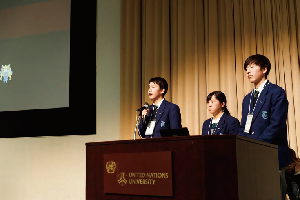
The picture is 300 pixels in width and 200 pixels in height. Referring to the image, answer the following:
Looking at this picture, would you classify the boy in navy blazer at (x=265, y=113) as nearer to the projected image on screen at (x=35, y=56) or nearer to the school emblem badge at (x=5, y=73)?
the projected image on screen at (x=35, y=56)

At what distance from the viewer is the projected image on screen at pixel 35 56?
4793 mm

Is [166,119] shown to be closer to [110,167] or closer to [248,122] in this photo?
[248,122]

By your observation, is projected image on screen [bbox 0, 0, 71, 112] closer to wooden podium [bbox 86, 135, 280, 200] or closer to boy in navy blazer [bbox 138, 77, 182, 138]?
boy in navy blazer [bbox 138, 77, 182, 138]

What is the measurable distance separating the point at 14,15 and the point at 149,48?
2188 millimetres

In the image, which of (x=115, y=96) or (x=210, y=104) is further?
(x=115, y=96)

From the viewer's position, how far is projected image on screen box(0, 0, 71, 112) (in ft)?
15.7

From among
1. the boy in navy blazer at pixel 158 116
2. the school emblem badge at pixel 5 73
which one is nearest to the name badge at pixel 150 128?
the boy in navy blazer at pixel 158 116

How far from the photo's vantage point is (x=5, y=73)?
16.6 ft

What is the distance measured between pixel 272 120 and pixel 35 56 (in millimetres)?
3538

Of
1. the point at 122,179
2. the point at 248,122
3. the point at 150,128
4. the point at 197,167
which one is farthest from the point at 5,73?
the point at 197,167

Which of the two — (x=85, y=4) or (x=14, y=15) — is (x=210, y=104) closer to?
(x=85, y=4)

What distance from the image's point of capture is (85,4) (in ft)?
15.9

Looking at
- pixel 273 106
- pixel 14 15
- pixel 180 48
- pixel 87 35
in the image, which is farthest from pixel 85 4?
pixel 273 106

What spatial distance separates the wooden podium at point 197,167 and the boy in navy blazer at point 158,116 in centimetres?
115
